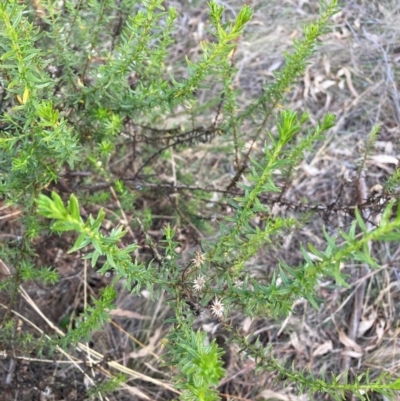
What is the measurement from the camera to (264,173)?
147 cm

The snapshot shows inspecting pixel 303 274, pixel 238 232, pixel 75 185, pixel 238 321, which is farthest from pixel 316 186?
pixel 303 274

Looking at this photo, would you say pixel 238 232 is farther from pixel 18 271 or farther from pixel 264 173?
pixel 18 271

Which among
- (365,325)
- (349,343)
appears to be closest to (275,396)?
(349,343)

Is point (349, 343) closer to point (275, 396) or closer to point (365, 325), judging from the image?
point (365, 325)

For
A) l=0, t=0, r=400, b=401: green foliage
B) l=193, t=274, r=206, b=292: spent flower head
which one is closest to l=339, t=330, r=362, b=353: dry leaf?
l=0, t=0, r=400, b=401: green foliage

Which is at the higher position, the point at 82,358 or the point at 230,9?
the point at 230,9

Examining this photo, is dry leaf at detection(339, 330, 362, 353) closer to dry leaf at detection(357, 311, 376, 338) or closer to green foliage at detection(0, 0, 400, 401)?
dry leaf at detection(357, 311, 376, 338)

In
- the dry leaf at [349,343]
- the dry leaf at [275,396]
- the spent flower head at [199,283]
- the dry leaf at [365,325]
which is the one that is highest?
the spent flower head at [199,283]

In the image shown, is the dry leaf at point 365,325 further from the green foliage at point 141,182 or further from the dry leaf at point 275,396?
the green foliage at point 141,182

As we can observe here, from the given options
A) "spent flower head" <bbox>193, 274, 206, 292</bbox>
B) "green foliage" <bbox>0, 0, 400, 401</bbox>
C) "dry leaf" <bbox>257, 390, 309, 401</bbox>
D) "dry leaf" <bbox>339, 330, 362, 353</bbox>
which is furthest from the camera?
"dry leaf" <bbox>339, 330, 362, 353</bbox>

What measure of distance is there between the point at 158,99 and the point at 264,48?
232cm

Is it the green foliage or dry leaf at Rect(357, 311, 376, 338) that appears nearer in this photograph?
the green foliage

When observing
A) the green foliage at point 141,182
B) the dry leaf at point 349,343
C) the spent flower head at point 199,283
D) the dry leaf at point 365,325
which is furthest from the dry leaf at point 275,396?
the spent flower head at point 199,283

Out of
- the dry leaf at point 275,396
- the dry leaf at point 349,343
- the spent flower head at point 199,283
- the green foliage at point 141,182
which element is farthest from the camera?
the dry leaf at point 349,343
